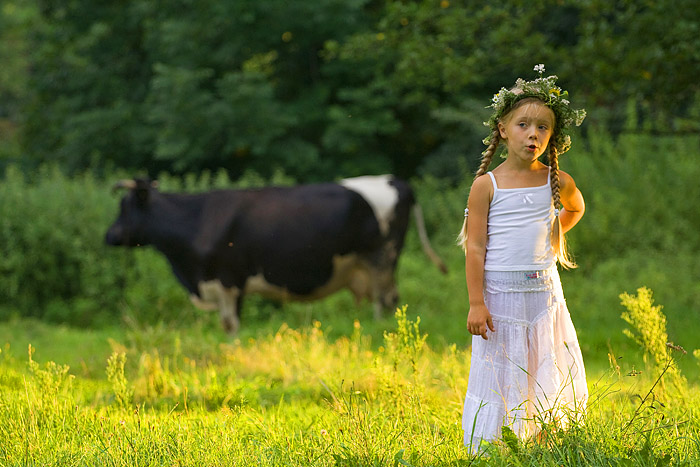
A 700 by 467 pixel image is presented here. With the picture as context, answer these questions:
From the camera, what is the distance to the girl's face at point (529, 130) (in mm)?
3391

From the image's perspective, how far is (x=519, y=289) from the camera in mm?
3385

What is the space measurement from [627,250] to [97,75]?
39.6 feet

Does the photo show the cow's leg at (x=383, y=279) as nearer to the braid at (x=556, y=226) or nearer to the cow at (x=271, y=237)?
the cow at (x=271, y=237)

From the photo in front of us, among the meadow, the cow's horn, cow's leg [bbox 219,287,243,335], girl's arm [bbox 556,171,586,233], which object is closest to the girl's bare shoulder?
girl's arm [bbox 556,171,586,233]

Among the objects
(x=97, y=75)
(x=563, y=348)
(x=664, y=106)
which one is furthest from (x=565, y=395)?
(x=97, y=75)

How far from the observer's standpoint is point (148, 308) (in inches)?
437

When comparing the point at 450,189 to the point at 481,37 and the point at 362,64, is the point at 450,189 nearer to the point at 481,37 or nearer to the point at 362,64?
the point at 362,64

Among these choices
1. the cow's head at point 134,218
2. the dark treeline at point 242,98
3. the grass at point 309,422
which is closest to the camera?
the grass at point 309,422

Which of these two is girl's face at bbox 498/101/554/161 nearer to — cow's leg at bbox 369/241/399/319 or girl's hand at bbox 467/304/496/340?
girl's hand at bbox 467/304/496/340

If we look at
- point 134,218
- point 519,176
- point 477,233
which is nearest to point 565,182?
point 519,176

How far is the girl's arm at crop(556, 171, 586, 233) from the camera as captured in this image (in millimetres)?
3504

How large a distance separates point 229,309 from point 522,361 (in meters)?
5.39

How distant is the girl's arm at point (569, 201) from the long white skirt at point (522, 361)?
320mm

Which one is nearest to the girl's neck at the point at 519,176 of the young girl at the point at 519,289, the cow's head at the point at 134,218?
the young girl at the point at 519,289
